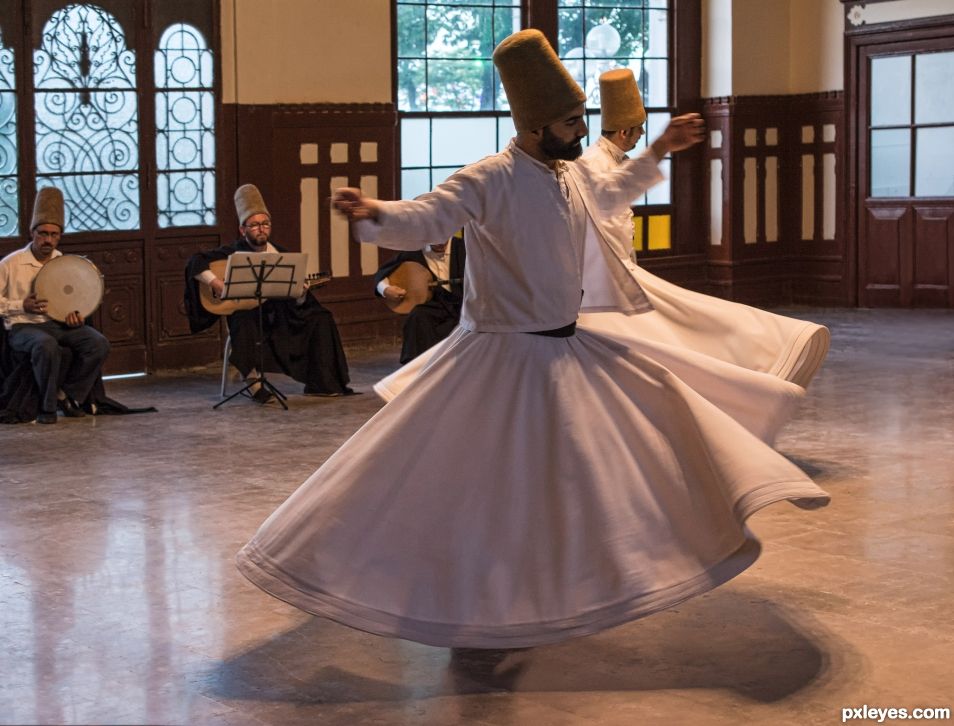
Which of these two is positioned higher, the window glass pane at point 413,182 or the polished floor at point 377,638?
the window glass pane at point 413,182

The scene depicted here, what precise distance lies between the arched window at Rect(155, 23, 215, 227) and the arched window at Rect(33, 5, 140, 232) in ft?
0.62

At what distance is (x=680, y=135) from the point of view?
4.07 m

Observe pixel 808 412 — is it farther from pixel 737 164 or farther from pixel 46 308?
pixel 737 164

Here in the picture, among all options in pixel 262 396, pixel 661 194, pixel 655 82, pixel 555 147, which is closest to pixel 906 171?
pixel 661 194

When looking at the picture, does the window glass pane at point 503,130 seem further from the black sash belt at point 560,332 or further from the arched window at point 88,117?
the black sash belt at point 560,332

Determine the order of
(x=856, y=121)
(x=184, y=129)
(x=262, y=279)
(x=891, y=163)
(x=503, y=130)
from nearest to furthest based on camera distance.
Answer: (x=262, y=279) → (x=184, y=129) → (x=503, y=130) → (x=891, y=163) → (x=856, y=121)

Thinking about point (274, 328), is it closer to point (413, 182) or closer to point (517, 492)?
point (413, 182)

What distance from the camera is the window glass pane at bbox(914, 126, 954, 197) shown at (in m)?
11.3

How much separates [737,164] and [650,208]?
784 mm

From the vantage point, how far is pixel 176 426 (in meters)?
7.47

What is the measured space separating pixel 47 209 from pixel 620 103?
3.23m

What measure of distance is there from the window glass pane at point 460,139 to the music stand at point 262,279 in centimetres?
286

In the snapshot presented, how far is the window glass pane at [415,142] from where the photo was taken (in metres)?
10.4

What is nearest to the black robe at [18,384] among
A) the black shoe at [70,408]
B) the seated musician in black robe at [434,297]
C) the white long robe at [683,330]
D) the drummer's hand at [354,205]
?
the black shoe at [70,408]
